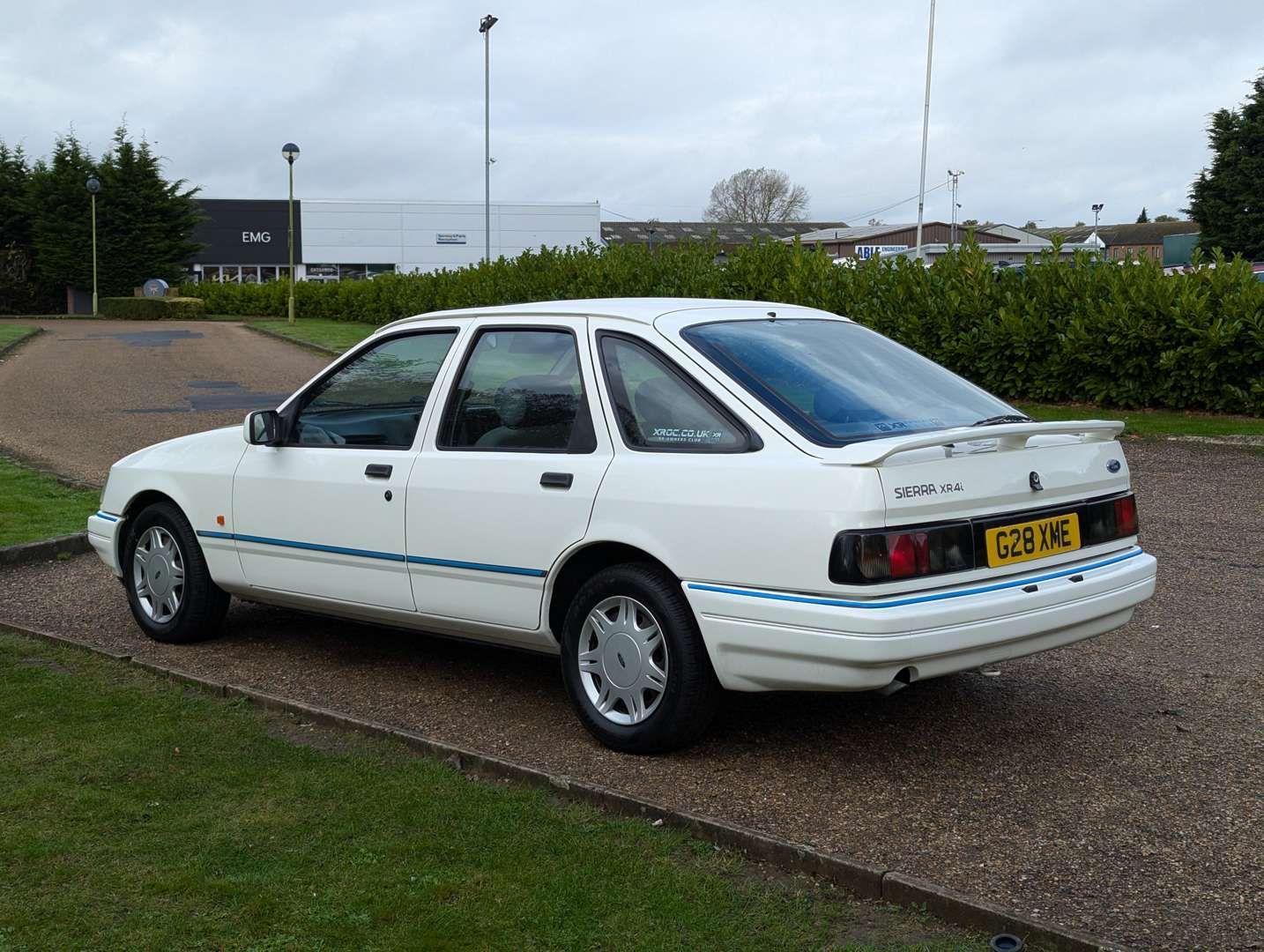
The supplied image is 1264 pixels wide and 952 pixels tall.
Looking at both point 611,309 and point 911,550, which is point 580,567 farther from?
point 911,550

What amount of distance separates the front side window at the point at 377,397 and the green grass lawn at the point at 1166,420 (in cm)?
973

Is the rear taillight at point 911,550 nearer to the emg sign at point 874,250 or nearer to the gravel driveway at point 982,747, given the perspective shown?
the gravel driveway at point 982,747

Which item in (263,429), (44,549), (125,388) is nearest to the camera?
(263,429)

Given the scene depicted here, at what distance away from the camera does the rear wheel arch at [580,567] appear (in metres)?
5.07

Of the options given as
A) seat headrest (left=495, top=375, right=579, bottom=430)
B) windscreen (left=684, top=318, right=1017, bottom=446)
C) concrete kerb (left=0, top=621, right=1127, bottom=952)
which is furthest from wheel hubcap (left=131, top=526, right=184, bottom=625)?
windscreen (left=684, top=318, right=1017, bottom=446)

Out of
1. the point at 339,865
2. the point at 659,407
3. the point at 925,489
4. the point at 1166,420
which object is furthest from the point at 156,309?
the point at 925,489

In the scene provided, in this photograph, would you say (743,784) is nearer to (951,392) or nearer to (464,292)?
(951,392)

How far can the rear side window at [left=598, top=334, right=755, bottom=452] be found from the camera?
4.90 metres

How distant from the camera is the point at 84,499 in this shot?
37.4ft

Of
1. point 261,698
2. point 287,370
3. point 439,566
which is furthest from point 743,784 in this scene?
point 287,370

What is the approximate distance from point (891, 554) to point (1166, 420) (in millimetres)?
11876

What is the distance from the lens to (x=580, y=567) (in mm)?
5285

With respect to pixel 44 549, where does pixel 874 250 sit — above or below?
above

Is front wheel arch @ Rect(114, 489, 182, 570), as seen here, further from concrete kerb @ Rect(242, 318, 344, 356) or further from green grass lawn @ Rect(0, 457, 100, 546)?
concrete kerb @ Rect(242, 318, 344, 356)
